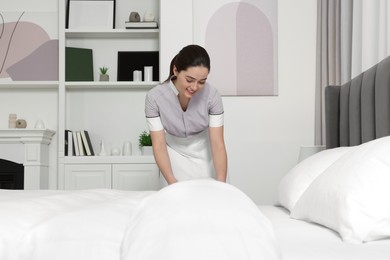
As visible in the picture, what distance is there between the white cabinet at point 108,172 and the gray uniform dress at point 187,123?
128cm

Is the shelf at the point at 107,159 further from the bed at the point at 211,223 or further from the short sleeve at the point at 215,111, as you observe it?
the bed at the point at 211,223

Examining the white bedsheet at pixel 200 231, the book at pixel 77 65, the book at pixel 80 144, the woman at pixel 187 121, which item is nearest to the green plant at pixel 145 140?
the book at pixel 80 144

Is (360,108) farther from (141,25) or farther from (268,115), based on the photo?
(141,25)

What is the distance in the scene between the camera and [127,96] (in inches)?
187

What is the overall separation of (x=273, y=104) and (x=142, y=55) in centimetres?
115

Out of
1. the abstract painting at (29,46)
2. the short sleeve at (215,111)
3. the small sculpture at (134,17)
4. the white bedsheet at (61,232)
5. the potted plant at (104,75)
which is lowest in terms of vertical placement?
the white bedsheet at (61,232)

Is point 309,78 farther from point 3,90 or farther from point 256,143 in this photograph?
point 3,90

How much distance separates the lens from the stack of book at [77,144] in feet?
14.7

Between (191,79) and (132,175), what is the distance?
1.84 metres

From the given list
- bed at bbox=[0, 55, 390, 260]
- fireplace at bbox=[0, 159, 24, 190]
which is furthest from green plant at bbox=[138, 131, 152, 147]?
bed at bbox=[0, 55, 390, 260]

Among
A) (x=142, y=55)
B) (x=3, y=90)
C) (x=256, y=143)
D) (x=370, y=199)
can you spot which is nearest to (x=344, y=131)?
(x=256, y=143)

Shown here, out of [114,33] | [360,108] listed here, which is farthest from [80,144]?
[360,108]

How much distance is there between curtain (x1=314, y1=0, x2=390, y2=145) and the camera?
9.85 feet

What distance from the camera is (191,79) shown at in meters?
2.74
